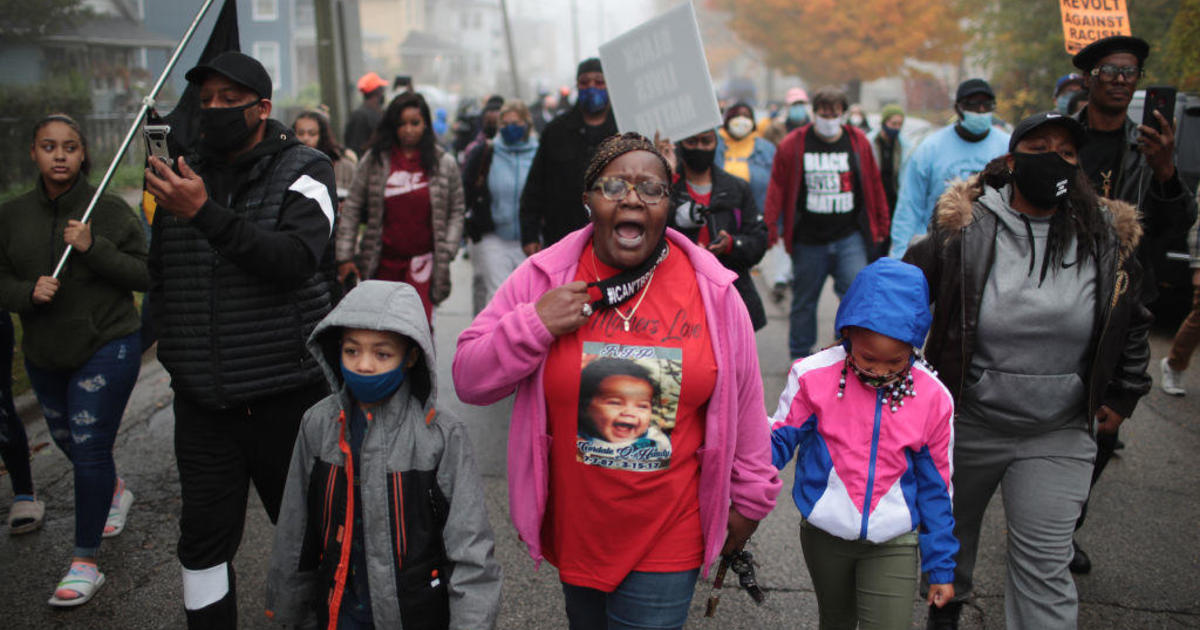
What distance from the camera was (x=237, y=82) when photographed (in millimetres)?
3035

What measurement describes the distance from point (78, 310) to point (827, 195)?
4.81 metres

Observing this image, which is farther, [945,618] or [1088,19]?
[1088,19]

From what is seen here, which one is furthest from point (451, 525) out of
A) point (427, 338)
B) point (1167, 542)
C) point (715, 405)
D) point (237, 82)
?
point (1167, 542)

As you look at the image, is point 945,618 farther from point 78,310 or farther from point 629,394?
point 78,310

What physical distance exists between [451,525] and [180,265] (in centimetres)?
130

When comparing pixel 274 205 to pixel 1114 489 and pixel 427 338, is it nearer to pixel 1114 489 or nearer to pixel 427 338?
pixel 427 338

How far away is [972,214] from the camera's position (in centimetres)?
A: 325

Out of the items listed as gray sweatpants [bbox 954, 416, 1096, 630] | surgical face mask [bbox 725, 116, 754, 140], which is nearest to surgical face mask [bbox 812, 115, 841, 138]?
surgical face mask [bbox 725, 116, 754, 140]

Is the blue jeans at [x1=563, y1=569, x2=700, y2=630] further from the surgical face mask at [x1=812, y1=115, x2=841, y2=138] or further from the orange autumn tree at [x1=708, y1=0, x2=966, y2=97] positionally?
the orange autumn tree at [x1=708, y1=0, x2=966, y2=97]

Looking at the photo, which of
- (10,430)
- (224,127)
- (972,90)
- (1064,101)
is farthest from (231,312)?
(1064,101)

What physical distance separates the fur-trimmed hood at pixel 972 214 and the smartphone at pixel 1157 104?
1.16m

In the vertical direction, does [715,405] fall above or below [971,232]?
below

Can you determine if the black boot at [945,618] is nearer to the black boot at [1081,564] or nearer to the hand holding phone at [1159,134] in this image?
the black boot at [1081,564]

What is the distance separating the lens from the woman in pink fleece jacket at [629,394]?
2.47 m
